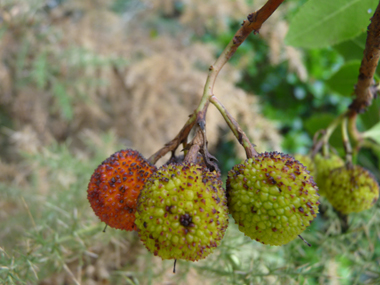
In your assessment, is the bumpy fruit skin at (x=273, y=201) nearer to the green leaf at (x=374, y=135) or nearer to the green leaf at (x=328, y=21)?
the green leaf at (x=328, y=21)

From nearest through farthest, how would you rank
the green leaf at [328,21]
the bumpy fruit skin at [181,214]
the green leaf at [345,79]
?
the bumpy fruit skin at [181,214] → the green leaf at [328,21] → the green leaf at [345,79]

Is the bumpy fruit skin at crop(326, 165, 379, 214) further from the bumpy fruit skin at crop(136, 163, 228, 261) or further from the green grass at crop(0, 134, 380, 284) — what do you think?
the bumpy fruit skin at crop(136, 163, 228, 261)

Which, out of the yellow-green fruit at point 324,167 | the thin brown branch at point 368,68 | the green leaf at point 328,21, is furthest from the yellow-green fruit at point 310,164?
the green leaf at point 328,21

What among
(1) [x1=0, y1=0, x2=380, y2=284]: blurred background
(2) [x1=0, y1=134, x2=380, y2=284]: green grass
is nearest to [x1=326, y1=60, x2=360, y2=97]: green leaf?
(1) [x1=0, y1=0, x2=380, y2=284]: blurred background

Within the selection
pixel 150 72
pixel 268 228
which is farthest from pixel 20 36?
pixel 268 228

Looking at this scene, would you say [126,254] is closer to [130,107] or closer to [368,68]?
[368,68]

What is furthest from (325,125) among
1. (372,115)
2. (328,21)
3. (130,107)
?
(130,107)
